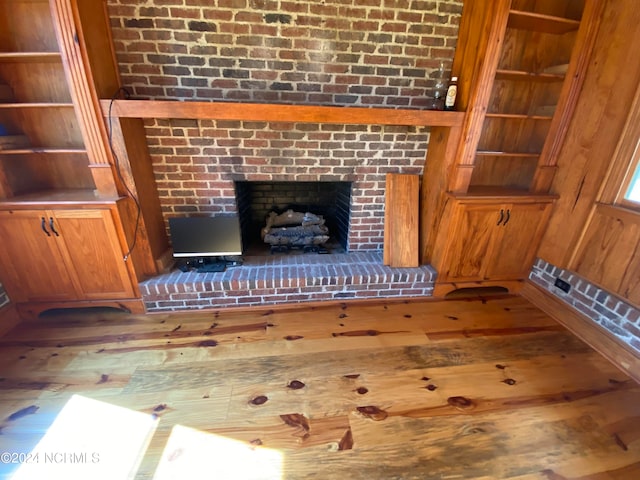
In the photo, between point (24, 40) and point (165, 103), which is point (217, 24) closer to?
point (165, 103)

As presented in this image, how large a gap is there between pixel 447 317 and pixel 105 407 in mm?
2229

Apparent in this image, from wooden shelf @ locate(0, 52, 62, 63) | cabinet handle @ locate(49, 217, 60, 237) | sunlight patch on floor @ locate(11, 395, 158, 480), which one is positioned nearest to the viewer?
sunlight patch on floor @ locate(11, 395, 158, 480)

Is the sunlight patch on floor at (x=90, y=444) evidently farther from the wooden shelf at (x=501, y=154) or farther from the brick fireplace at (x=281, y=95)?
the wooden shelf at (x=501, y=154)

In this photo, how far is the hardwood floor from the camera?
1196 mm

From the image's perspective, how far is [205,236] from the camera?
6.99 ft

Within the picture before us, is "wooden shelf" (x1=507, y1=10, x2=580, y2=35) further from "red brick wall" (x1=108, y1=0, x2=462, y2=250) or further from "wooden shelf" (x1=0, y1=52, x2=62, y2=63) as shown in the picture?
"wooden shelf" (x1=0, y1=52, x2=62, y2=63)

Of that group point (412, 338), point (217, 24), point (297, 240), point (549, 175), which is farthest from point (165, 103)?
point (549, 175)

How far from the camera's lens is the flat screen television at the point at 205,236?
209 centimetres

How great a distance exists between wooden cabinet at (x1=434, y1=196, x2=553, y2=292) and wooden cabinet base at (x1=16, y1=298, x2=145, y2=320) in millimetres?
2405

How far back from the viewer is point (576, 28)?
193 cm

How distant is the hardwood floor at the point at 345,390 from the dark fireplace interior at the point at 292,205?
77 cm

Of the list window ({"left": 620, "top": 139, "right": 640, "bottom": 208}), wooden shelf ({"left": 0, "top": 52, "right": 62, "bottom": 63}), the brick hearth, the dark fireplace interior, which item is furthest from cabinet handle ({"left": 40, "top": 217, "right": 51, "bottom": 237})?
window ({"left": 620, "top": 139, "right": 640, "bottom": 208})

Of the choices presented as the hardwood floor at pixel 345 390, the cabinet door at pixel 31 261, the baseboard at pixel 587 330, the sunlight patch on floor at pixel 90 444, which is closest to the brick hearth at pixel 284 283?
the hardwood floor at pixel 345 390

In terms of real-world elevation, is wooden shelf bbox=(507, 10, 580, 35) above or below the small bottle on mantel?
above
